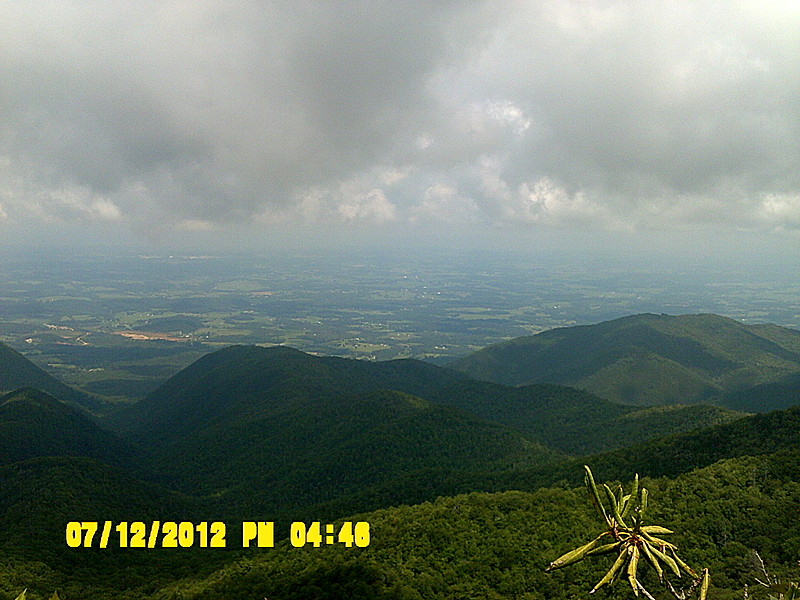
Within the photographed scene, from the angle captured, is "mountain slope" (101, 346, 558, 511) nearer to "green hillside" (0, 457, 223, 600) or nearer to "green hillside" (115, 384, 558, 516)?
"green hillside" (115, 384, 558, 516)

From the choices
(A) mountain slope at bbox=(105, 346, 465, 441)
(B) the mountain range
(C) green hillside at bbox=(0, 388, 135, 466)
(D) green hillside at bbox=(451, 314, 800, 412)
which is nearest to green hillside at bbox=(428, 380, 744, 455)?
(B) the mountain range

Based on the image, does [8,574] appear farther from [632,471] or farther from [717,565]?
[632,471]

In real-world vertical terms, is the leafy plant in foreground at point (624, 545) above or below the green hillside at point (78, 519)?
above

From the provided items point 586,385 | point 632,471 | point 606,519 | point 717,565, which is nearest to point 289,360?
point 586,385

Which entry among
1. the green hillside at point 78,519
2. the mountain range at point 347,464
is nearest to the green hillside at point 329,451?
the mountain range at point 347,464
